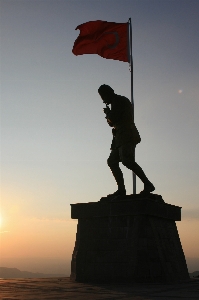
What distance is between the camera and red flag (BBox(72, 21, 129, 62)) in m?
16.2

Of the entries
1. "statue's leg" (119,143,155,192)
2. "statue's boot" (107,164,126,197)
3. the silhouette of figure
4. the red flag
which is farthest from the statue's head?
the red flag

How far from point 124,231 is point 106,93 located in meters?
3.72

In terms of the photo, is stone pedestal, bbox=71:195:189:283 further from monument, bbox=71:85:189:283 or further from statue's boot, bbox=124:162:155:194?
statue's boot, bbox=124:162:155:194

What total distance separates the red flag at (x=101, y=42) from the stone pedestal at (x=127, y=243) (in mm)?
6507

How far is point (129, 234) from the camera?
1102cm

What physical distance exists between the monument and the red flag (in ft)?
14.6

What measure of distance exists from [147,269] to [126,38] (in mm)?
9083

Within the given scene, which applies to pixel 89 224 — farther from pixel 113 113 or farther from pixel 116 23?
pixel 116 23

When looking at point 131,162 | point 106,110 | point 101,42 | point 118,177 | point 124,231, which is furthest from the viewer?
point 101,42

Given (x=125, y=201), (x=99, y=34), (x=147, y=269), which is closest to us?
(x=147, y=269)

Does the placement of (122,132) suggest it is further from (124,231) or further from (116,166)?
(124,231)

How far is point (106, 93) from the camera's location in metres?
12.1

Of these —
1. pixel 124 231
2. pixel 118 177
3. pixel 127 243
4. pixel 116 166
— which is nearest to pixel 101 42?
pixel 116 166

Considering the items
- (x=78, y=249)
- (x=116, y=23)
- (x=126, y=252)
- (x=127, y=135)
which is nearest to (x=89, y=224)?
(x=78, y=249)
